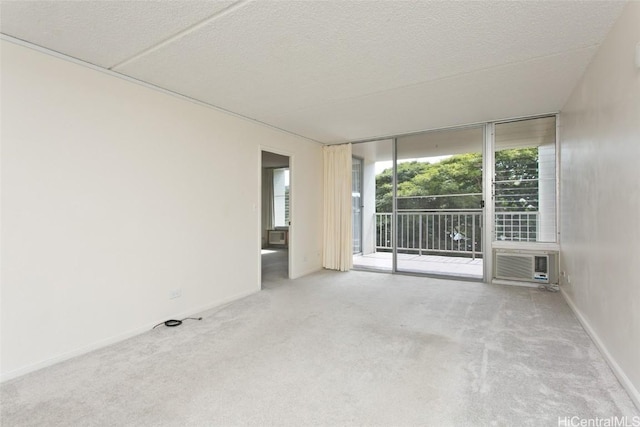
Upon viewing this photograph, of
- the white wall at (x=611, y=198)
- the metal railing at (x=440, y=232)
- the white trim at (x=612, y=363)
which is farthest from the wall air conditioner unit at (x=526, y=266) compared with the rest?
the metal railing at (x=440, y=232)

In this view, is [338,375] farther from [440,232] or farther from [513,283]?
[440,232]

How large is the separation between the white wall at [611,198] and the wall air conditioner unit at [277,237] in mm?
6314

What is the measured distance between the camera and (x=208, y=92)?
297 centimetres

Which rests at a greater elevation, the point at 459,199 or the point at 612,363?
the point at 459,199

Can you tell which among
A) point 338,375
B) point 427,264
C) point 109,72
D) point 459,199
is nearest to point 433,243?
point 427,264

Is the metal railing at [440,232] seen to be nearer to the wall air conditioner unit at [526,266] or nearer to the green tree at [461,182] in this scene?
the green tree at [461,182]

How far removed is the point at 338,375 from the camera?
1.90 meters

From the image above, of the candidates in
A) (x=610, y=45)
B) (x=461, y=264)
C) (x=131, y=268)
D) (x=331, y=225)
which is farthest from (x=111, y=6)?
(x=461, y=264)

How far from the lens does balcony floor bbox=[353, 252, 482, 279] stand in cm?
486

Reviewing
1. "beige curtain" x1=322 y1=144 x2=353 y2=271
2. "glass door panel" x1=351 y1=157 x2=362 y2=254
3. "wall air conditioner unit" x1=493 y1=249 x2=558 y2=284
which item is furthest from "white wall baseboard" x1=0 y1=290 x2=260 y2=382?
"wall air conditioner unit" x1=493 y1=249 x2=558 y2=284

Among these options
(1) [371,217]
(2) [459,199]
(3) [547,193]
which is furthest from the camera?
(1) [371,217]

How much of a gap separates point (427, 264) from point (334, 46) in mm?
4410

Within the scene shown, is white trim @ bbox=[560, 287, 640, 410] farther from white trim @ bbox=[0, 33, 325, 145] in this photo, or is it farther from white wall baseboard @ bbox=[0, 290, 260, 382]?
white trim @ bbox=[0, 33, 325, 145]

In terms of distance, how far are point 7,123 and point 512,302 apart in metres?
4.52
